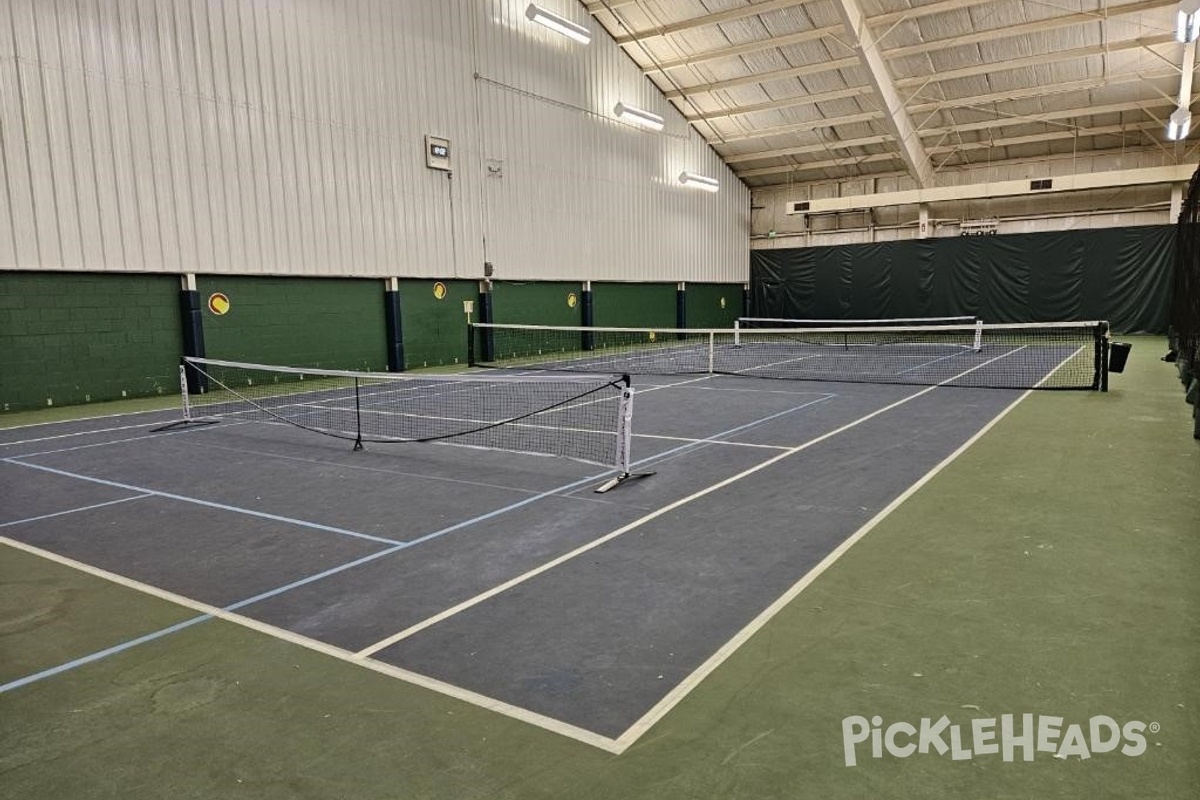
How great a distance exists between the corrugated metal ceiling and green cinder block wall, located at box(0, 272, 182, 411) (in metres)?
17.6

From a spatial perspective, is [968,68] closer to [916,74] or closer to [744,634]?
[916,74]

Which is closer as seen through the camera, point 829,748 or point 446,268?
point 829,748

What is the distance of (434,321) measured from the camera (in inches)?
862

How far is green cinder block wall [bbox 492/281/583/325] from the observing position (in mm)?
24094

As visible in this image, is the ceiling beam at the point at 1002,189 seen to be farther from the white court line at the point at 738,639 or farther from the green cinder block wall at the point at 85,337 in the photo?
the white court line at the point at 738,639

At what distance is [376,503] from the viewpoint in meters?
7.07

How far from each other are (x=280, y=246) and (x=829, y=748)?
56.8 ft

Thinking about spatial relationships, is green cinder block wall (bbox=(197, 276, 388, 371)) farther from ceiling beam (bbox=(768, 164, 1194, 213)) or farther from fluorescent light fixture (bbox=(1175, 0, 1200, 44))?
ceiling beam (bbox=(768, 164, 1194, 213))

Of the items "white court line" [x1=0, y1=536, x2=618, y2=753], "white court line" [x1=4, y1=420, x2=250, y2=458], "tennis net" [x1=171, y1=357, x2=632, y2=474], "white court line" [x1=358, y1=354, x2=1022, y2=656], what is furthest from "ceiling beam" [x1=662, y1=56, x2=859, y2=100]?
"white court line" [x1=0, y1=536, x2=618, y2=753]

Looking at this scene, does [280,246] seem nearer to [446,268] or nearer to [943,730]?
[446,268]

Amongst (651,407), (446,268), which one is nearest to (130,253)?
(446,268)

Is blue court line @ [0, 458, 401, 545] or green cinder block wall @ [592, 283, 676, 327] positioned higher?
green cinder block wall @ [592, 283, 676, 327]
